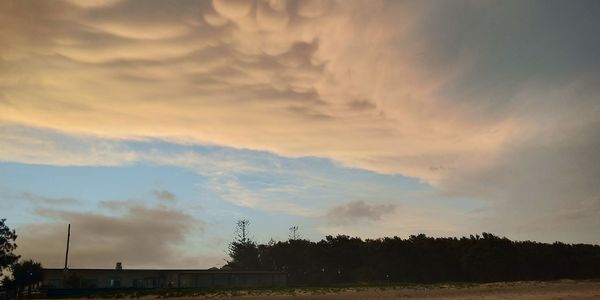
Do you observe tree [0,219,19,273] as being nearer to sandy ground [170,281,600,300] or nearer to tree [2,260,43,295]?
tree [2,260,43,295]

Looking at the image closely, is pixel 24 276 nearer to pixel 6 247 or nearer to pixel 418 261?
pixel 6 247

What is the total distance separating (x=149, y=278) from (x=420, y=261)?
5122 cm

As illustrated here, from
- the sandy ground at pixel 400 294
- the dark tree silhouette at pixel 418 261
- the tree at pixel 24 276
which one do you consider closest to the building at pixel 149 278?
the tree at pixel 24 276

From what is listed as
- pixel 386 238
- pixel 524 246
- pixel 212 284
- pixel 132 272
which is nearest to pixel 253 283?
pixel 212 284

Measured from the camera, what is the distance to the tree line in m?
97.6

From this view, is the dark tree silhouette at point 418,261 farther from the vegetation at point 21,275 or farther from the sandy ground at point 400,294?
the vegetation at point 21,275

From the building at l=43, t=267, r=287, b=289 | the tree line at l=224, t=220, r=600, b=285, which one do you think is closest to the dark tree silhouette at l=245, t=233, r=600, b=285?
the tree line at l=224, t=220, r=600, b=285

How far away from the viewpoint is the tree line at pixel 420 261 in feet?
320

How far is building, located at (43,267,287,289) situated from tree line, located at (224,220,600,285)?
2142 centimetres

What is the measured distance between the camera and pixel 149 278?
81.1 meters

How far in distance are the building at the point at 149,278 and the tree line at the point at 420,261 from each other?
21.4 meters

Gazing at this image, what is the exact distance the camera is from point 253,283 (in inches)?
3300

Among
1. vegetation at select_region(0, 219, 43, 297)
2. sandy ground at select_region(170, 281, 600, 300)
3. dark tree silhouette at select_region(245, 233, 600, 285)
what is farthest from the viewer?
dark tree silhouette at select_region(245, 233, 600, 285)

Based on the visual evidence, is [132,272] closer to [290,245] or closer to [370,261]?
[290,245]
